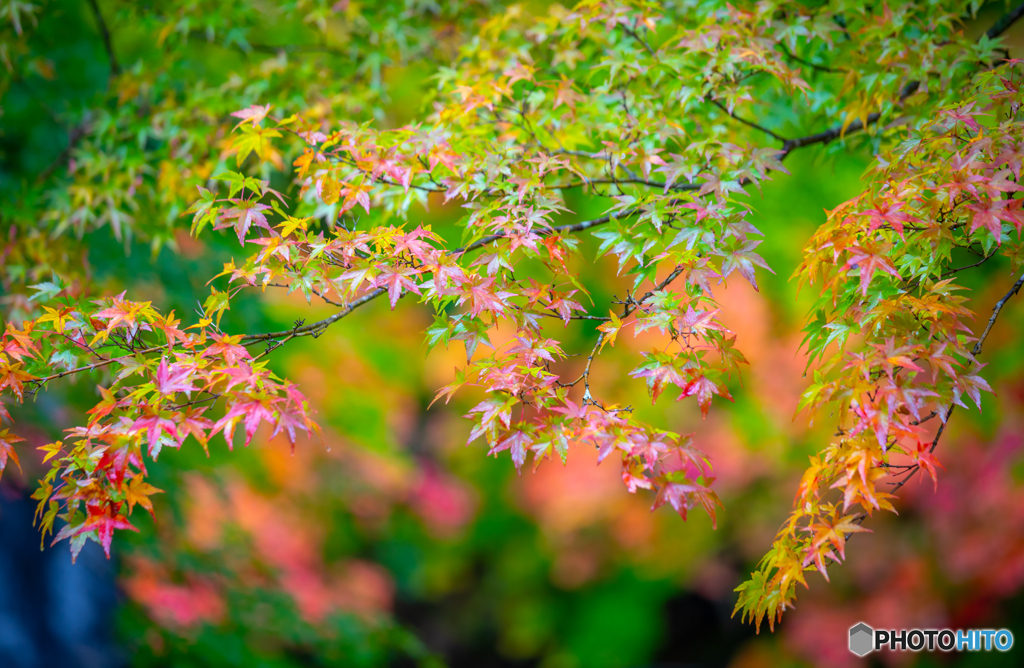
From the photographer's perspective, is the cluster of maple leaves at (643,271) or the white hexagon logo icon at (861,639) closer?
the cluster of maple leaves at (643,271)

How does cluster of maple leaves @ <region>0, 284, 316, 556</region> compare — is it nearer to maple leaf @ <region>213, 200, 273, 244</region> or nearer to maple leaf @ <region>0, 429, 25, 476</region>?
maple leaf @ <region>0, 429, 25, 476</region>

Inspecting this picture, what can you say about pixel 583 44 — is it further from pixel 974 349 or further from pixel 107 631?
pixel 107 631

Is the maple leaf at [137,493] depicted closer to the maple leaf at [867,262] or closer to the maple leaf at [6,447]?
the maple leaf at [6,447]

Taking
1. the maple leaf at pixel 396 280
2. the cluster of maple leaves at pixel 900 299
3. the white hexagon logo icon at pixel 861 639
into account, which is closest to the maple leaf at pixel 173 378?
the maple leaf at pixel 396 280

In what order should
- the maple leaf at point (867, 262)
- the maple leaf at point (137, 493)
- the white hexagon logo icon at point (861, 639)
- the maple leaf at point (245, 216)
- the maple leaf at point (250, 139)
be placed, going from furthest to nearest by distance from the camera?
the white hexagon logo icon at point (861, 639), the maple leaf at point (250, 139), the maple leaf at point (245, 216), the maple leaf at point (137, 493), the maple leaf at point (867, 262)

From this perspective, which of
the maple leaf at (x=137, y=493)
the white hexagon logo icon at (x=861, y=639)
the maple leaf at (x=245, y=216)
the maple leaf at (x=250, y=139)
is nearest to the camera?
the maple leaf at (x=137, y=493)

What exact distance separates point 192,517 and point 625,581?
5086 mm

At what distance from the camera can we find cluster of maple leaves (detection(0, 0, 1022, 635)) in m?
1.50

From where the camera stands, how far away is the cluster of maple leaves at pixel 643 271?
150 cm

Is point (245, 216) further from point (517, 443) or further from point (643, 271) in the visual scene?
point (643, 271)

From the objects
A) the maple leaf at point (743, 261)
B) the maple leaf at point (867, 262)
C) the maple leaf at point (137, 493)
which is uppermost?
the maple leaf at point (867, 262)

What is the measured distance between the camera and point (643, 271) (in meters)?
1.80

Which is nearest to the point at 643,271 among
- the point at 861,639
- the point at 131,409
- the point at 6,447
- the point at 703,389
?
the point at 703,389

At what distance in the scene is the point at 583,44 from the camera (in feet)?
8.12
